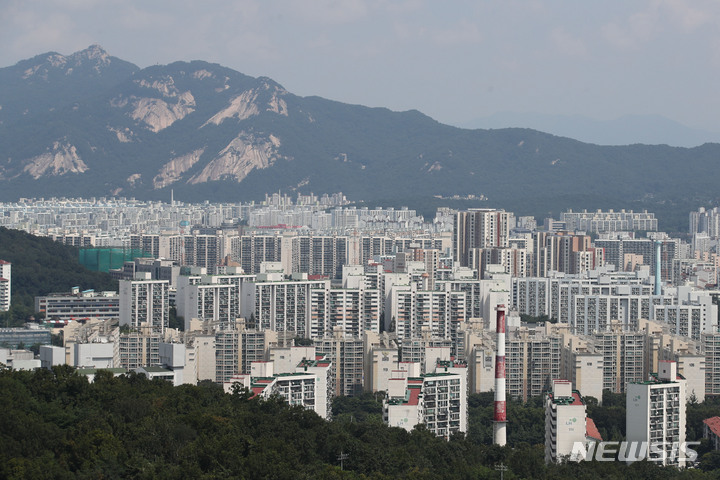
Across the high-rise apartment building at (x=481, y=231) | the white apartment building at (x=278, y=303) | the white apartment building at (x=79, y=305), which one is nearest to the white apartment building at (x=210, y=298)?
the white apartment building at (x=278, y=303)

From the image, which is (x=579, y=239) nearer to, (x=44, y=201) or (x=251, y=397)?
(x=251, y=397)

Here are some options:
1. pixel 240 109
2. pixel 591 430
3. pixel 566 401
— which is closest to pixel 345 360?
pixel 591 430

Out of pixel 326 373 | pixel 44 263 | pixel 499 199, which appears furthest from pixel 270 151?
pixel 326 373

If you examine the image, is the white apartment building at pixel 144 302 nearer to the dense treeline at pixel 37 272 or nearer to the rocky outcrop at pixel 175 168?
the dense treeline at pixel 37 272

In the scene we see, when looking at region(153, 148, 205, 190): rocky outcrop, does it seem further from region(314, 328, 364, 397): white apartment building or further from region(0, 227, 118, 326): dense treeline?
region(314, 328, 364, 397): white apartment building

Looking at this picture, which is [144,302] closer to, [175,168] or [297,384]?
[297,384]

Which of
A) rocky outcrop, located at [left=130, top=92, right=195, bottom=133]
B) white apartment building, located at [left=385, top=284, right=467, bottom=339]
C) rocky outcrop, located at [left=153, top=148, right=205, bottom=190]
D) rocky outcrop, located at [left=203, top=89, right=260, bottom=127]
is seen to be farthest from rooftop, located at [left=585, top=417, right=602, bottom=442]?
rocky outcrop, located at [left=130, top=92, right=195, bottom=133]
